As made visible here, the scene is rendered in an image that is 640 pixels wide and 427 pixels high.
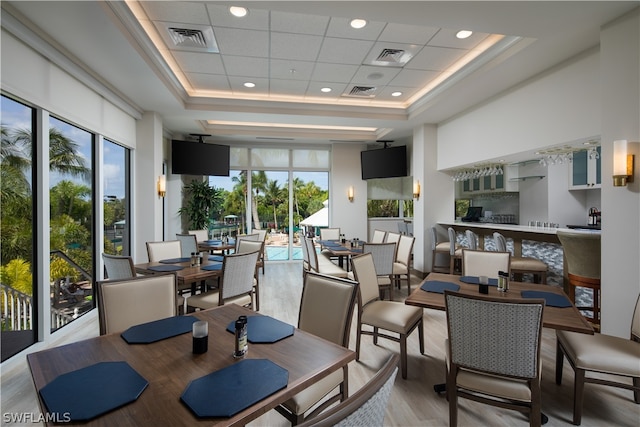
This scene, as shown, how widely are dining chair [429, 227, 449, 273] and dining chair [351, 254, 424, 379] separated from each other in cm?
300

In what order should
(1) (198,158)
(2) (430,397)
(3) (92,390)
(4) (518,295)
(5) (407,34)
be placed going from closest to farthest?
(3) (92,390)
(2) (430,397)
(4) (518,295)
(5) (407,34)
(1) (198,158)

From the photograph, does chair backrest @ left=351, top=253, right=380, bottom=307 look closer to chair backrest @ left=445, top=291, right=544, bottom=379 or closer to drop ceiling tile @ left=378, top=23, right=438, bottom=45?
chair backrest @ left=445, top=291, right=544, bottom=379

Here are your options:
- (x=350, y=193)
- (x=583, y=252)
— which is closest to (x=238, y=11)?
(x=583, y=252)

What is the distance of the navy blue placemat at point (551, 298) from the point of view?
223cm

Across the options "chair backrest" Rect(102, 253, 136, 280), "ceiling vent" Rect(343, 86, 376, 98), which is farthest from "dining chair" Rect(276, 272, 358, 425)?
"ceiling vent" Rect(343, 86, 376, 98)

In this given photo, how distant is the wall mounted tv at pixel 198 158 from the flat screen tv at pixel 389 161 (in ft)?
11.7

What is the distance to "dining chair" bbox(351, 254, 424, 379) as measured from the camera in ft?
8.37

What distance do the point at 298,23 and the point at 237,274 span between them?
106 inches

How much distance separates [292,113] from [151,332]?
4460 mm

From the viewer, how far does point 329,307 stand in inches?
78.1

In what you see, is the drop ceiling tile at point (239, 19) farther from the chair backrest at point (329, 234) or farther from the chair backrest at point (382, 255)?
the chair backrest at point (329, 234)

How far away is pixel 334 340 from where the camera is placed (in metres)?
1.89

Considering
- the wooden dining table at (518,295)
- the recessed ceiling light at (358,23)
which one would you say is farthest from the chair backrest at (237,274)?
the recessed ceiling light at (358,23)

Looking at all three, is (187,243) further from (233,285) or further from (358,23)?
(358,23)
